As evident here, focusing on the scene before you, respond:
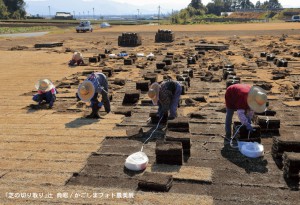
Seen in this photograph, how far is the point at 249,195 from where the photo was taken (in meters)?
5.04

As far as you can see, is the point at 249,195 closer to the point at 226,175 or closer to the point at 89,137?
the point at 226,175

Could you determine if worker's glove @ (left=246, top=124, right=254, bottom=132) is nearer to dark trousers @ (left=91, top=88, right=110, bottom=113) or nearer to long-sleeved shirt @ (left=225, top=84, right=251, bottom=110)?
long-sleeved shirt @ (left=225, top=84, right=251, bottom=110)

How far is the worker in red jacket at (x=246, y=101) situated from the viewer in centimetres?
627

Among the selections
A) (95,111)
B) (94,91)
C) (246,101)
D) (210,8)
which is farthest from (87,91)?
(210,8)

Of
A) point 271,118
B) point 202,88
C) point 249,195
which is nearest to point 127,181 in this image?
point 249,195

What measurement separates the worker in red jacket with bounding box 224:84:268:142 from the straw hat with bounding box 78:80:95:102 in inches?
129

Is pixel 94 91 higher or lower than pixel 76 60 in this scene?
higher

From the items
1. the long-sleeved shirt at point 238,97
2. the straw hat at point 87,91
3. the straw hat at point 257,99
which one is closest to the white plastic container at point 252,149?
the straw hat at point 257,99

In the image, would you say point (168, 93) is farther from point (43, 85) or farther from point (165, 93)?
point (43, 85)

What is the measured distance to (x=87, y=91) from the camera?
825cm

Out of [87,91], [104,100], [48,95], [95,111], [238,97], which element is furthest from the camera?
[48,95]

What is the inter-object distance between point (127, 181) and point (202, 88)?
23.7 feet

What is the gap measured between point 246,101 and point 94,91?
3.68 m

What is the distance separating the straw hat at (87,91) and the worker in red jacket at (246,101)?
3.28 m
